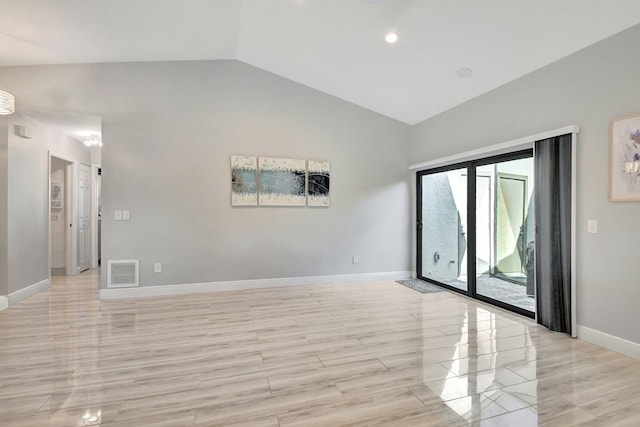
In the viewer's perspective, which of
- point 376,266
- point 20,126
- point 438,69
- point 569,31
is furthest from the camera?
point 376,266

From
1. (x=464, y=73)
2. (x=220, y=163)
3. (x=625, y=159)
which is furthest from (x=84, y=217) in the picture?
(x=625, y=159)

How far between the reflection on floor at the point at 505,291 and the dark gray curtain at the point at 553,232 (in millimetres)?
451

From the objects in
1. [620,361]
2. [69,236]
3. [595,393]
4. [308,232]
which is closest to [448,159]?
[308,232]

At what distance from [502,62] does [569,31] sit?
2.23ft

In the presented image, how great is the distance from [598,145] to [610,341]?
5.86ft

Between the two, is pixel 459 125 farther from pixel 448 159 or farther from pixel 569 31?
pixel 569 31

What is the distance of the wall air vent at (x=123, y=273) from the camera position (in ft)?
14.5

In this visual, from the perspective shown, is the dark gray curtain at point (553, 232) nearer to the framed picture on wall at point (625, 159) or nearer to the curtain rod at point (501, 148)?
the curtain rod at point (501, 148)

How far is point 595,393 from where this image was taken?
2154 millimetres

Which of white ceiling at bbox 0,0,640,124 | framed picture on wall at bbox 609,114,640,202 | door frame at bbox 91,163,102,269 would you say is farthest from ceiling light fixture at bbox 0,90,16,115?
framed picture on wall at bbox 609,114,640,202

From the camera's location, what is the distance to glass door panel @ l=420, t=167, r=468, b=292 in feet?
15.8

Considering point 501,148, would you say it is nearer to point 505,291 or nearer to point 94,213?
point 505,291

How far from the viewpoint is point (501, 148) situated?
3.87 metres

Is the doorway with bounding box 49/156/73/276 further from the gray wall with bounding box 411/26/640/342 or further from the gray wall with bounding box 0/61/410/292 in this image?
the gray wall with bounding box 411/26/640/342
